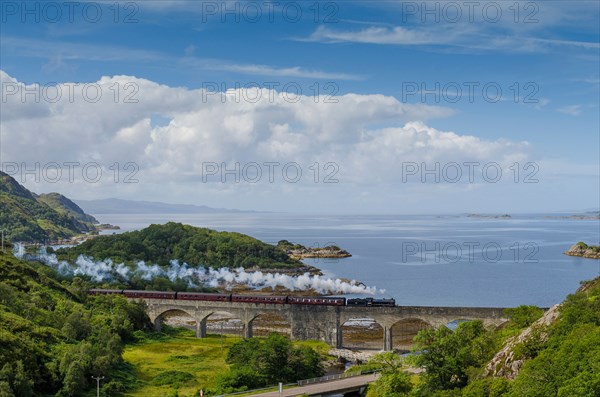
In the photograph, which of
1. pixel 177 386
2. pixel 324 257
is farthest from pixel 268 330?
pixel 324 257

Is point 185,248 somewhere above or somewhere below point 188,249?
above

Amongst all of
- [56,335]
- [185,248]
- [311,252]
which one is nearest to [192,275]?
[185,248]

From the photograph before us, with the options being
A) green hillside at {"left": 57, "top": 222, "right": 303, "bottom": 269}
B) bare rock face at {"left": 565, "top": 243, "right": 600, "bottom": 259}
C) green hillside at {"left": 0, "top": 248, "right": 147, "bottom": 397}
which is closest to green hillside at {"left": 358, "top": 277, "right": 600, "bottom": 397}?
green hillside at {"left": 0, "top": 248, "right": 147, "bottom": 397}

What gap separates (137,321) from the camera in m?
74.8

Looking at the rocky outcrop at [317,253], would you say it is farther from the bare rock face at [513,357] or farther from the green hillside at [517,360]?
the bare rock face at [513,357]

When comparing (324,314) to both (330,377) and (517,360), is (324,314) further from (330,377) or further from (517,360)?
(517,360)

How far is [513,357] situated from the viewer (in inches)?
1464

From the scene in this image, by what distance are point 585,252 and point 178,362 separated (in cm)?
13283

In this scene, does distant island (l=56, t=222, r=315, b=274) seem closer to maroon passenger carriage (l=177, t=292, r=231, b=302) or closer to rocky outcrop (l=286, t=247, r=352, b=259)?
rocky outcrop (l=286, t=247, r=352, b=259)

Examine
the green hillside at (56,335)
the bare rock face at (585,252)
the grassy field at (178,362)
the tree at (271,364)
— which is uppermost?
the bare rock face at (585,252)

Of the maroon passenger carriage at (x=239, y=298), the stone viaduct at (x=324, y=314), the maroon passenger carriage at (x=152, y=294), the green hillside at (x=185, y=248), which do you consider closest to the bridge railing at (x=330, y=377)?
the stone viaduct at (x=324, y=314)

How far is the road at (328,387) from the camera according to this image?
46.1 metres

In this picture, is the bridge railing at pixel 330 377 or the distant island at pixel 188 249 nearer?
the bridge railing at pixel 330 377

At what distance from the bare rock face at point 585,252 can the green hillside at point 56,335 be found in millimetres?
123149
